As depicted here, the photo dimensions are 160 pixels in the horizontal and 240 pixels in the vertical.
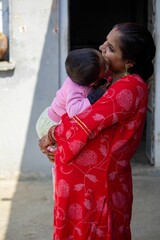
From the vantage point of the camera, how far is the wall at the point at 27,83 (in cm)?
575

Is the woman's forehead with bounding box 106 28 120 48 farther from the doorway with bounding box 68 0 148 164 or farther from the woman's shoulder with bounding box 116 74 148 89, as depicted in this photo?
the doorway with bounding box 68 0 148 164

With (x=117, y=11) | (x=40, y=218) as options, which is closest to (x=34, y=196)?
(x=40, y=218)

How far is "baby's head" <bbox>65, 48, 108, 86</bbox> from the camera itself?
2.52 meters

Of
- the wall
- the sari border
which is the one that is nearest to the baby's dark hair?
the sari border

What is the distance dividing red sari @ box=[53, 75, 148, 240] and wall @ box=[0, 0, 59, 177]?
3.28m

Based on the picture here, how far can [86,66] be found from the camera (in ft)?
8.29

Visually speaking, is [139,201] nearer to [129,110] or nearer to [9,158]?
[9,158]

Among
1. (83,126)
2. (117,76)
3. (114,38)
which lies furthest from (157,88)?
(83,126)

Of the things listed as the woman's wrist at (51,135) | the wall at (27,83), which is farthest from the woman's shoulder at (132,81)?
the wall at (27,83)

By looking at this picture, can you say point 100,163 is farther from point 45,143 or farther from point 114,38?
point 114,38

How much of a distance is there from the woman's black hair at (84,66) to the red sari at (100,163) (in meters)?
0.11

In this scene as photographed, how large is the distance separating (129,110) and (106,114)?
0.37 ft

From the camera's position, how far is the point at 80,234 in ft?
8.68

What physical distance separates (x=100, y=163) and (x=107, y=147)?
3.3 inches
